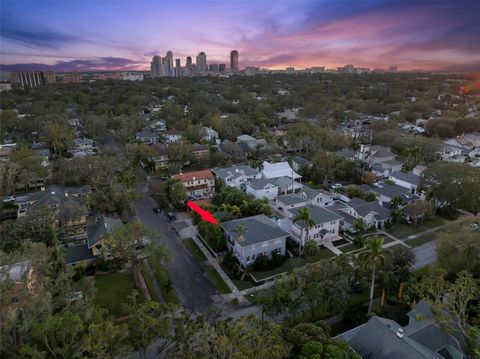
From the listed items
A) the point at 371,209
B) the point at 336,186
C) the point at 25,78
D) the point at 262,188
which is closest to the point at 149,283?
the point at 262,188

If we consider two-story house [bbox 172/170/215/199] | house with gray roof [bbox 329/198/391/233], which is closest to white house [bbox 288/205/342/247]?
house with gray roof [bbox 329/198/391/233]

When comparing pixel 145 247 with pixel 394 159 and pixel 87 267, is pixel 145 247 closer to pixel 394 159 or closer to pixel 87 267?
pixel 87 267

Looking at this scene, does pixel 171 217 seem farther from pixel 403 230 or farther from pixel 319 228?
pixel 403 230

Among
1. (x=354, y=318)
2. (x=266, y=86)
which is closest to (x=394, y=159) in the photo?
(x=354, y=318)

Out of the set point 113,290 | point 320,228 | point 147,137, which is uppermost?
point 147,137

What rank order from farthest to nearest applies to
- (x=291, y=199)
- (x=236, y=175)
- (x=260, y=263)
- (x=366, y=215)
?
(x=236, y=175) → (x=291, y=199) → (x=366, y=215) → (x=260, y=263)

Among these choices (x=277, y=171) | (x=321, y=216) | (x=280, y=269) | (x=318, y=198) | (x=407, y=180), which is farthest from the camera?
(x=277, y=171)

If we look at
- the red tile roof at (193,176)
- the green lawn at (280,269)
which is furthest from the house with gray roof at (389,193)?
the red tile roof at (193,176)

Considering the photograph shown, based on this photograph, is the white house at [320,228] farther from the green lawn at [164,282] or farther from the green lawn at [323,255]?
the green lawn at [164,282]
